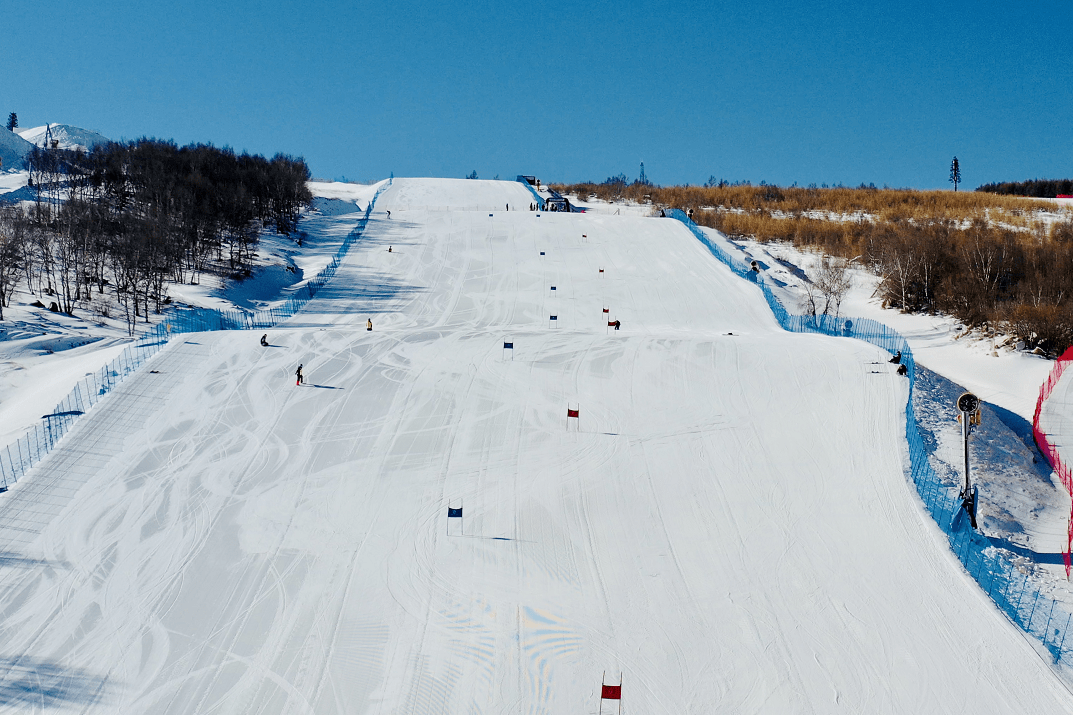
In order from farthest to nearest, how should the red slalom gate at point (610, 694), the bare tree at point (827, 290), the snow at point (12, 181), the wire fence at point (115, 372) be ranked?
1. the snow at point (12, 181)
2. the bare tree at point (827, 290)
3. the wire fence at point (115, 372)
4. the red slalom gate at point (610, 694)

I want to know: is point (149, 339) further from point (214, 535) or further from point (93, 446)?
point (214, 535)

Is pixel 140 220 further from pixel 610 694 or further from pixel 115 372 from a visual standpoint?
pixel 610 694

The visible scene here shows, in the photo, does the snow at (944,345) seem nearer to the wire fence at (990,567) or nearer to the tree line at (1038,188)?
the wire fence at (990,567)

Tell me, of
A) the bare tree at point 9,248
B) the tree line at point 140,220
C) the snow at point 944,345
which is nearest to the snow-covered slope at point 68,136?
the tree line at point 140,220

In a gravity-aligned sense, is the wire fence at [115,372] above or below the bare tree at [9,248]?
below

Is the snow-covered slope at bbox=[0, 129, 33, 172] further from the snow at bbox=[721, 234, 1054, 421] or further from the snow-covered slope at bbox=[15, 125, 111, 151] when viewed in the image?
the snow at bbox=[721, 234, 1054, 421]

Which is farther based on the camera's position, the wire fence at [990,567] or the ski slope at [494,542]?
the wire fence at [990,567]

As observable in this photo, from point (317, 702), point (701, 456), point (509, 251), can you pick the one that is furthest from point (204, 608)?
point (509, 251)
